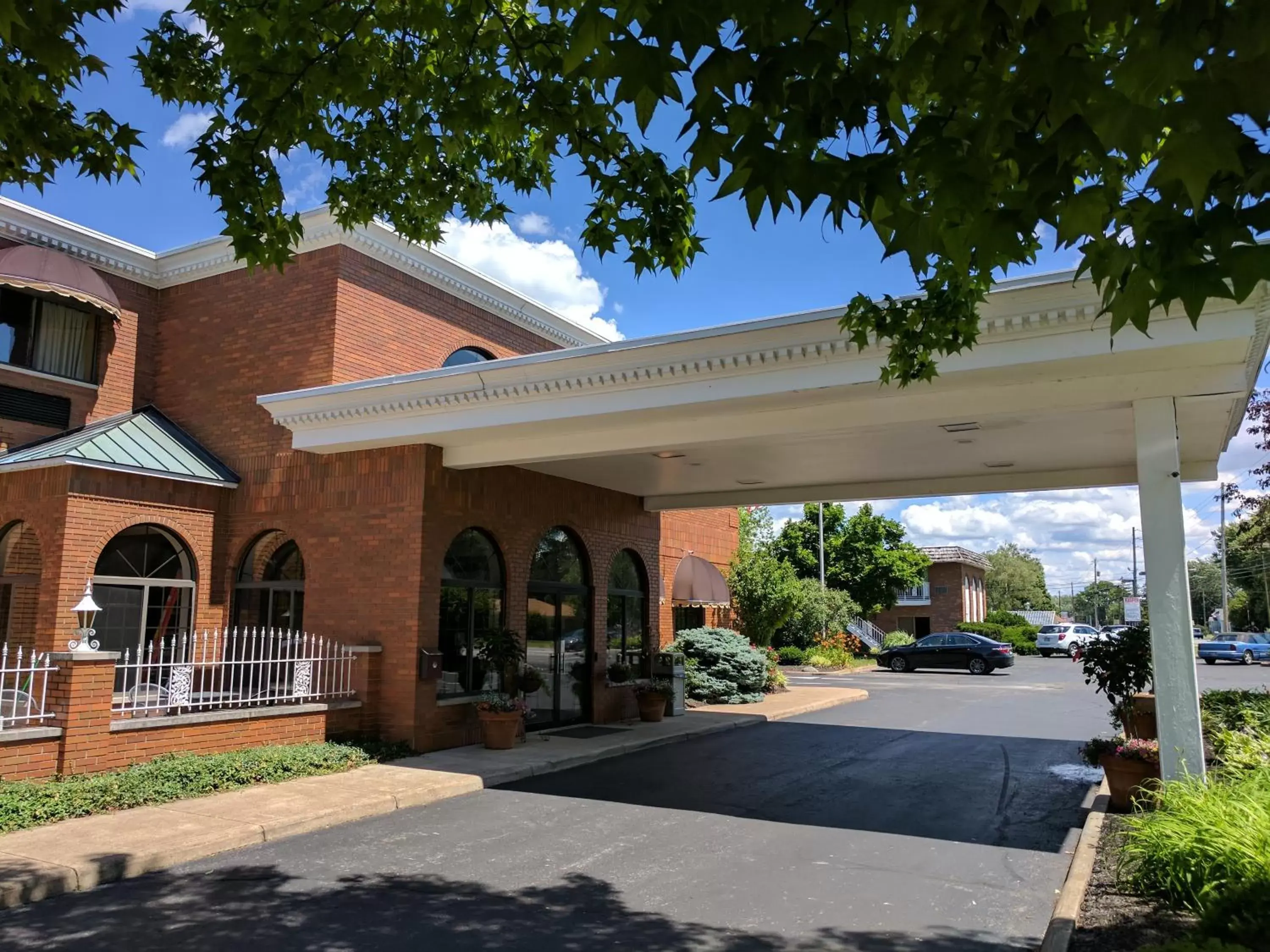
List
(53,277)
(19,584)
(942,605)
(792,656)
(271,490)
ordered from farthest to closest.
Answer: (942,605) → (792,656) → (271,490) → (53,277) → (19,584)

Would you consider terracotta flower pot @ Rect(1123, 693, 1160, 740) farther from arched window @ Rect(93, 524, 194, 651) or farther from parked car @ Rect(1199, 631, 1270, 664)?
parked car @ Rect(1199, 631, 1270, 664)

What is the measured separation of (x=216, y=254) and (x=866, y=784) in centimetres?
1409

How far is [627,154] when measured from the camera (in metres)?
6.47

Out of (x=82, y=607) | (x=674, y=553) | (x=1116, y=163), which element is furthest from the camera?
(x=674, y=553)

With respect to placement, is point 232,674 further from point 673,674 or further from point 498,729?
point 673,674

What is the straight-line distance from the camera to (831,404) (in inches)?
427

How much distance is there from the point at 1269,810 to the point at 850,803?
15.9 feet

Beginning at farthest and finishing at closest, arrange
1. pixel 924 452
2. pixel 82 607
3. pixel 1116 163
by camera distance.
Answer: pixel 924 452
pixel 82 607
pixel 1116 163

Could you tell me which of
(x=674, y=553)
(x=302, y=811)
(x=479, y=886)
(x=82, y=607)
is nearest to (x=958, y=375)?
(x=479, y=886)

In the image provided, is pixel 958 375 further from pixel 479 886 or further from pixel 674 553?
pixel 674 553

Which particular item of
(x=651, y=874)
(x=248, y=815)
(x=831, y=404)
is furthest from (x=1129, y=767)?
(x=248, y=815)

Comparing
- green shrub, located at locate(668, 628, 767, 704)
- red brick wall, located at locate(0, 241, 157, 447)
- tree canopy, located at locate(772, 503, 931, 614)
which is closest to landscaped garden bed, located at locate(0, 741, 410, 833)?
red brick wall, located at locate(0, 241, 157, 447)

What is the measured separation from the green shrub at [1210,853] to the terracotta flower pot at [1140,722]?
9.35ft

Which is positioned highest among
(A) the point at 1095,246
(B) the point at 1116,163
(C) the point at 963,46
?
(C) the point at 963,46
